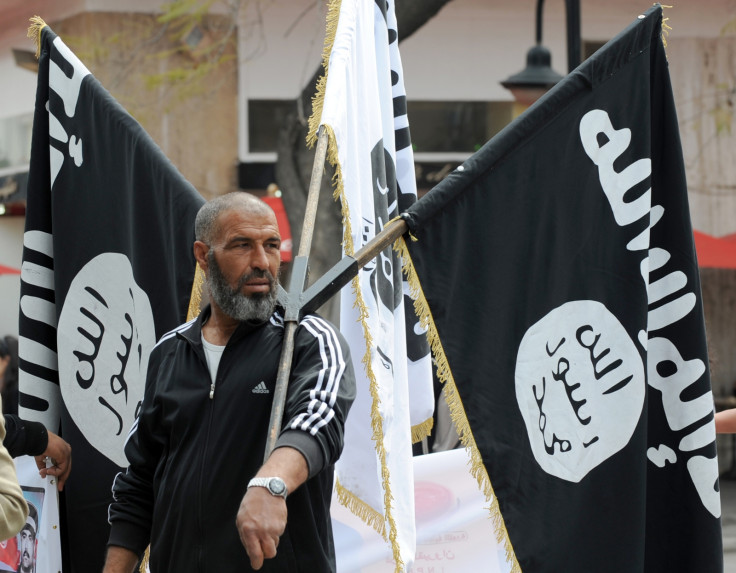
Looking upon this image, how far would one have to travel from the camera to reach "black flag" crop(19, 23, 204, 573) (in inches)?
171

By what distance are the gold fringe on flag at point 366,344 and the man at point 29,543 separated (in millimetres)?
1206

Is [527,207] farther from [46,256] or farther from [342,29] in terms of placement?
[46,256]

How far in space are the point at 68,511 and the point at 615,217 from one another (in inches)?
92.2

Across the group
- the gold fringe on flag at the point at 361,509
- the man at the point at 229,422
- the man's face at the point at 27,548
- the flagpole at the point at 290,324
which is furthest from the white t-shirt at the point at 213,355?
the man's face at the point at 27,548

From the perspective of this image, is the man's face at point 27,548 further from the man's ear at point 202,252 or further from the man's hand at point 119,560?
the man's ear at point 202,252

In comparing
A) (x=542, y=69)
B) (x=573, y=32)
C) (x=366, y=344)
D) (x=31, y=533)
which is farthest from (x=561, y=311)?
(x=542, y=69)

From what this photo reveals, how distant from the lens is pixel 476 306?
3779 millimetres

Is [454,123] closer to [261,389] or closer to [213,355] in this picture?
[213,355]

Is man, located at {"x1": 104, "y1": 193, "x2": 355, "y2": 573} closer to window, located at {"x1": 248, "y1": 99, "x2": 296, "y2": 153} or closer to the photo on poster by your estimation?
the photo on poster

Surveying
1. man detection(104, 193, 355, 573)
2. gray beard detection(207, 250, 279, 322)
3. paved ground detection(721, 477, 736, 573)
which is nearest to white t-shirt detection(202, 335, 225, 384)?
man detection(104, 193, 355, 573)

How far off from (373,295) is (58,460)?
1.37m

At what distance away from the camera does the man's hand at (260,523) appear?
2621 millimetres

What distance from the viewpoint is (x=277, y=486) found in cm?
267

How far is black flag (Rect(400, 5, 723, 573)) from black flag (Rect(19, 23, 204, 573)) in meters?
1.08
